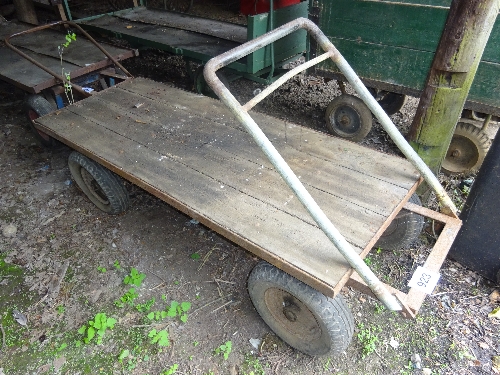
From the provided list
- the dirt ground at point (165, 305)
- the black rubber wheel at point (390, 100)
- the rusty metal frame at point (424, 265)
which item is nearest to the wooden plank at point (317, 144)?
the rusty metal frame at point (424, 265)

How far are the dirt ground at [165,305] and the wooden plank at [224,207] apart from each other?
800mm

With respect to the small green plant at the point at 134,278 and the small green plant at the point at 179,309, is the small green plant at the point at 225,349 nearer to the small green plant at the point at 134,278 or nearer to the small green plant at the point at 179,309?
the small green plant at the point at 179,309

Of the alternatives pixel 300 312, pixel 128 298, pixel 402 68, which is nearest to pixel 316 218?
pixel 300 312

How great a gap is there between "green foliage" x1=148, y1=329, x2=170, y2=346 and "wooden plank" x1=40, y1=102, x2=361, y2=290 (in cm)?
87

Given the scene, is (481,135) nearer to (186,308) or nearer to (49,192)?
(186,308)

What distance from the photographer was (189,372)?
7.75ft

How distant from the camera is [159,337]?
8.29ft

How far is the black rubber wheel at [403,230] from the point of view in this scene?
2.71m

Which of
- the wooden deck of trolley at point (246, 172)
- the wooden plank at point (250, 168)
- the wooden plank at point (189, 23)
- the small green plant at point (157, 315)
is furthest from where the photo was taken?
the wooden plank at point (189, 23)

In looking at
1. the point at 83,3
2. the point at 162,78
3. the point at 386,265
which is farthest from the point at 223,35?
the point at 83,3

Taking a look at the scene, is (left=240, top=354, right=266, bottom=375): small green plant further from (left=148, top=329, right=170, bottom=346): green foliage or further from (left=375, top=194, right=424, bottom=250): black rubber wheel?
(left=375, top=194, right=424, bottom=250): black rubber wheel

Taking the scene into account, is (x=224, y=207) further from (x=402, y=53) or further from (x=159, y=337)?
(x=402, y=53)

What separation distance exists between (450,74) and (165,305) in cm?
243

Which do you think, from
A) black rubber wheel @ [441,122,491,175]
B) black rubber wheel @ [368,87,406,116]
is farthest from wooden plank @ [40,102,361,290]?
black rubber wheel @ [368,87,406,116]
